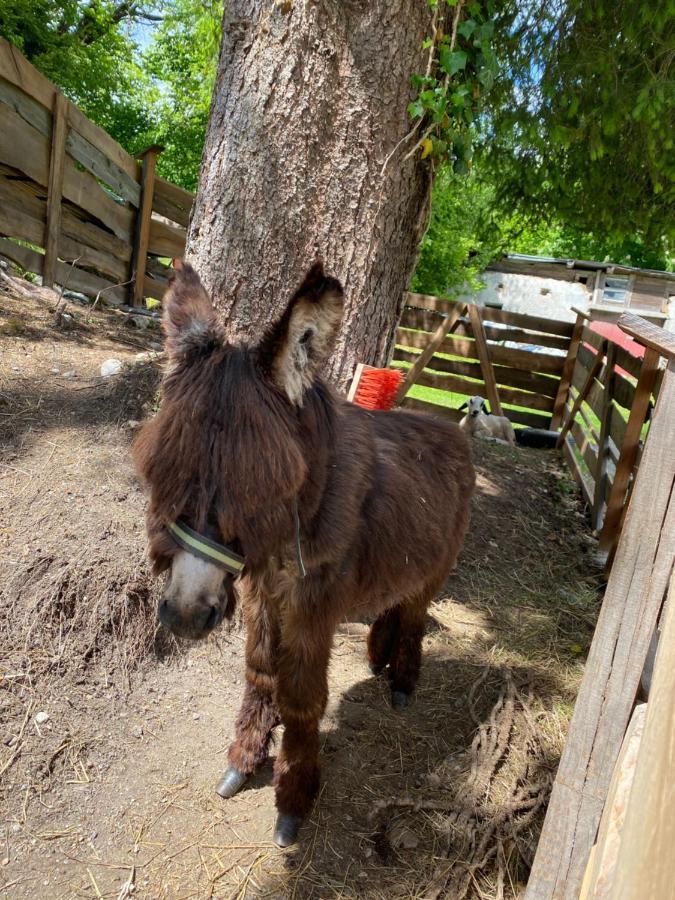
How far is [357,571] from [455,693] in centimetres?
151

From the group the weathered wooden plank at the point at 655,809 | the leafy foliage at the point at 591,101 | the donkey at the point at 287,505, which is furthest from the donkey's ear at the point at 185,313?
the leafy foliage at the point at 591,101

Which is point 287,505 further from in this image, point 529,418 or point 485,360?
point 529,418

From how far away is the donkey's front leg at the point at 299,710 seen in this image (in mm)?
2311

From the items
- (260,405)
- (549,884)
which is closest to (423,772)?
(549,884)

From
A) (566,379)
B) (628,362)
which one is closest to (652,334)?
(628,362)

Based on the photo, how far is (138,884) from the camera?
88.0 inches

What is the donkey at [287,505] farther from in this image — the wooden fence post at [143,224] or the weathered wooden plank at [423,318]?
the weathered wooden plank at [423,318]

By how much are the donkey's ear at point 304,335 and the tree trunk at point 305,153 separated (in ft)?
5.70

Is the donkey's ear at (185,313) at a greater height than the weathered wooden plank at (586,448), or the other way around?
the donkey's ear at (185,313)

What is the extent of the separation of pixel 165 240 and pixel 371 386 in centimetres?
643

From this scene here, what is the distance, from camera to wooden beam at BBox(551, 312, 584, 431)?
34.2ft

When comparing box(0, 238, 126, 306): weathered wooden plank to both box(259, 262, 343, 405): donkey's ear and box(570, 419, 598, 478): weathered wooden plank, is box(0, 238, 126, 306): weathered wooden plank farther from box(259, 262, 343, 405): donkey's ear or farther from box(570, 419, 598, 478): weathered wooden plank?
box(570, 419, 598, 478): weathered wooden plank

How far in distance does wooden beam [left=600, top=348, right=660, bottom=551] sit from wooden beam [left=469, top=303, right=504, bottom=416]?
212 inches

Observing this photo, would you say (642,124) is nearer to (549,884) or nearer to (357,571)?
(357,571)
